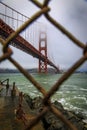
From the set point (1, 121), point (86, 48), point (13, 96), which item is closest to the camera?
point (86, 48)

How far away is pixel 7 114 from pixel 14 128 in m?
1.34

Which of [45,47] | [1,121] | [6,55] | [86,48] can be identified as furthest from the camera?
[45,47]

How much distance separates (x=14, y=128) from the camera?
509 centimetres

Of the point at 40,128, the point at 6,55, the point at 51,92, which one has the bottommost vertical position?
the point at 40,128

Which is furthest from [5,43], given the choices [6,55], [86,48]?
[86,48]

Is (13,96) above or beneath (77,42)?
beneath

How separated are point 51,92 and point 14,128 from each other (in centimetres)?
455

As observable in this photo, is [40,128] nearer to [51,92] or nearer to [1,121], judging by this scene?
[1,121]

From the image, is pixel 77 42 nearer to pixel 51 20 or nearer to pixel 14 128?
pixel 51 20

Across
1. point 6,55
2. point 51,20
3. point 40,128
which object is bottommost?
point 40,128

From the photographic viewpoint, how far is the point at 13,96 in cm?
986

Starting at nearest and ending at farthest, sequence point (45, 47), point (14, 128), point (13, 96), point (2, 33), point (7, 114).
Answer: point (14, 128), point (7, 114), point (13, 96), point (2, 33), point (45, 47)

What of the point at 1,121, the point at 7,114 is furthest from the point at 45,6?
the point at 7,114

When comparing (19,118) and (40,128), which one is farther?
(19,118)
